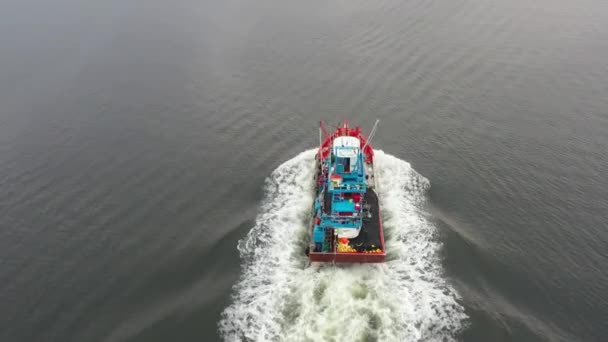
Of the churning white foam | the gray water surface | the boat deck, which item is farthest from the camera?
the boat deck

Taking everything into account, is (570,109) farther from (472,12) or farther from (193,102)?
(193,102)

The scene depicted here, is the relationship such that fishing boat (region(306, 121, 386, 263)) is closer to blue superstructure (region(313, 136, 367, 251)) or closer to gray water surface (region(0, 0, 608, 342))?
blue superstructure (region(313, 136, 367, 251))

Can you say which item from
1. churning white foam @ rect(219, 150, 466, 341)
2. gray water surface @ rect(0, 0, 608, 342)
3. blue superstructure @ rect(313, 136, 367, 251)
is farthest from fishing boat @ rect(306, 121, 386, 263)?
gray water surface @ rect(0, 0, 608, 342)

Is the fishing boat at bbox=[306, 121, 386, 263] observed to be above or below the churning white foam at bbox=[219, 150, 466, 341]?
above

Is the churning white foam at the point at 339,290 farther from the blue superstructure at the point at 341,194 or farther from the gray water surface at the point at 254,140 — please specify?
the blue superstructure at the point at 341,194

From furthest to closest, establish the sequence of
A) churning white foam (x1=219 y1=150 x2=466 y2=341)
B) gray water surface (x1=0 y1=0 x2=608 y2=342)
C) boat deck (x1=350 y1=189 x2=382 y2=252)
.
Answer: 1. boat deck (x1=350 y1=189 x2=382 y2=252)
2. gray water surface (x1=0 y1=0 x2=608 y2=342)
3. churning white foam (x1=219 y1=150 x2=466 y2=341)

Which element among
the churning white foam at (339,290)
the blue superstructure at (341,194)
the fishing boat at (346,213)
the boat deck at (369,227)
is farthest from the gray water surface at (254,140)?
the blue superstructure at (341,194)

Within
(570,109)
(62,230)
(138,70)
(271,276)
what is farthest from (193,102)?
(570,109)
